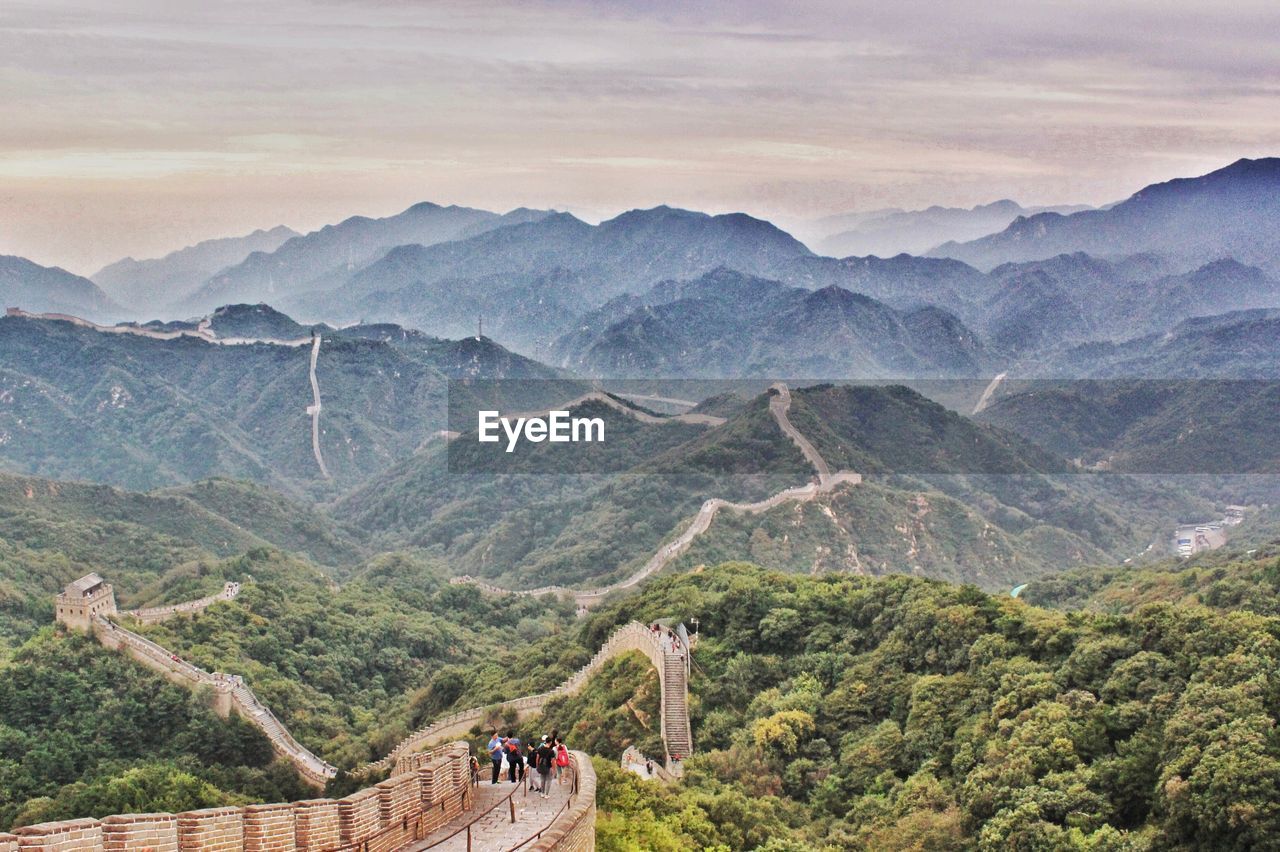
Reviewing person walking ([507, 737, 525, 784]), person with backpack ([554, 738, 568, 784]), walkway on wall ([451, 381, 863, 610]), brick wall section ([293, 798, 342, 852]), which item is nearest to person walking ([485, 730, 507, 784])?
person walking ([507, 737, 525, 784])

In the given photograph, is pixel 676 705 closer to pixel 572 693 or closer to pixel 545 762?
pixel 572 693

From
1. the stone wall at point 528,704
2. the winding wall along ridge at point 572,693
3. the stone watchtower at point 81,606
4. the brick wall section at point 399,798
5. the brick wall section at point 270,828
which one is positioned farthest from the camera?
the stone watchtower at point 81,606

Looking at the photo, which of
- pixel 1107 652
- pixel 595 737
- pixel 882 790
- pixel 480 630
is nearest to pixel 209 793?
pixel 595 737

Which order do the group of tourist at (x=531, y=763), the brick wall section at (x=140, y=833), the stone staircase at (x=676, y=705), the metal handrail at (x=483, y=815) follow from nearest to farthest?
the brick wall section at (x=140, y=833) < the metal handrail at (x=483, y=815) < the group of tourist at (x=531, y=763) < the stone staircase at (x=676, y=705)

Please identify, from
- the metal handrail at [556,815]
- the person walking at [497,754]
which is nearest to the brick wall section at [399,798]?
the metal handrail at [556,815]

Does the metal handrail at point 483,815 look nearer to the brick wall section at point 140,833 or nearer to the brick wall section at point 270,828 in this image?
the brick wall section at point 270,828

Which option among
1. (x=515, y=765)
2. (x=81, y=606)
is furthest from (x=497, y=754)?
(x=81, y=606)
